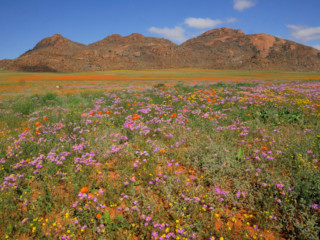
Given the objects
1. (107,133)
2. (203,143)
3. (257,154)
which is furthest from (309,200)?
(107,133)

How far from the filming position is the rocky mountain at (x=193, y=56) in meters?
105

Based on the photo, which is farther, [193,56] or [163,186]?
[193,56]

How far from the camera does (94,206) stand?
9.75ft

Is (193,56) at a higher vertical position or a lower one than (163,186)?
higher

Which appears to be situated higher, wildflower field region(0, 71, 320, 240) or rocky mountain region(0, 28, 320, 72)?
rocky mountain region(0, 28, 320, 72)

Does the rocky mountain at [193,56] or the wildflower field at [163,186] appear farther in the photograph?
the rocky mountain at [193,56]

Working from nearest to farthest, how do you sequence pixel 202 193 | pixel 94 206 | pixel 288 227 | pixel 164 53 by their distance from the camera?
pixel 288 227 < pixel 94 206 < pixel 202 193 < pixel 164 53

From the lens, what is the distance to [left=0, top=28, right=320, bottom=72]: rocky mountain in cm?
10495

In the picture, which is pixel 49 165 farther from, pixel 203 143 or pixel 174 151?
pixel 203 143

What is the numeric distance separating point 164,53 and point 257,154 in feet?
460

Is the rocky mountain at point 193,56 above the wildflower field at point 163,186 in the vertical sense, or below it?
above

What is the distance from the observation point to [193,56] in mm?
139625

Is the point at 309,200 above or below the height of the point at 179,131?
below

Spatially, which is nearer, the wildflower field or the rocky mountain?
the wildflower field
